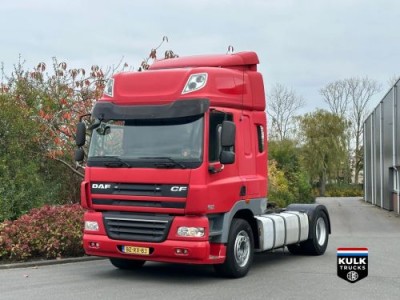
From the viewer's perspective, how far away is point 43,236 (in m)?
12.1

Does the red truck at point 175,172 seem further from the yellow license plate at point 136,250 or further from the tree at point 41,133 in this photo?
the tree at point 41,133

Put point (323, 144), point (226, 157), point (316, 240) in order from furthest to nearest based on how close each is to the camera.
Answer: point (323, 144)
point (316, 240)
point (226, 157)

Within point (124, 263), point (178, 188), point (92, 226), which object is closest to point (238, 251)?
point (178, 188)

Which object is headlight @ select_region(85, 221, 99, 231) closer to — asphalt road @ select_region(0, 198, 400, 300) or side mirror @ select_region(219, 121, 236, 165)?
asphalt road @ select_region(0, 198, 400, 300)

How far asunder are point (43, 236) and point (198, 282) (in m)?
3.92

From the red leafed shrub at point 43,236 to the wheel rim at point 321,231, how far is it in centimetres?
516

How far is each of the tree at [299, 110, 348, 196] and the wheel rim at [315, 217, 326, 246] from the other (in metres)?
49.3

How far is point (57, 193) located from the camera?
16.3 m

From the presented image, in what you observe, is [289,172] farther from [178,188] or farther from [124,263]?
[178,188]

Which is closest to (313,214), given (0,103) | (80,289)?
(80,289)

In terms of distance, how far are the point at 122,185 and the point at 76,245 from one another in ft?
11.2

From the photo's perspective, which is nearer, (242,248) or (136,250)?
(136,250)

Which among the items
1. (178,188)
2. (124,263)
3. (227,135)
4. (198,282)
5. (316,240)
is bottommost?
(198,282)

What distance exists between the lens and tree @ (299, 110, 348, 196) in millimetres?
63281
